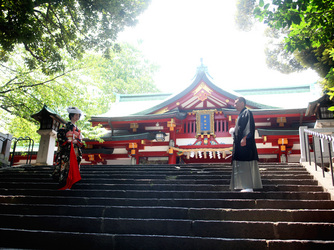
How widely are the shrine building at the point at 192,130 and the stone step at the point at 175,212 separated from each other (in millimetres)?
7385

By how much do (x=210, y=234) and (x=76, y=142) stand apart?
3.69 metres

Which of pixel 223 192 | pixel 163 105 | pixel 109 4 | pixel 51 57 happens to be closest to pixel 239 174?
pixel 223 192

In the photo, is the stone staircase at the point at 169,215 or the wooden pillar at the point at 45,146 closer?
the stone staircase at the point at 169,215

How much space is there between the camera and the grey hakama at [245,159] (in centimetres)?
525

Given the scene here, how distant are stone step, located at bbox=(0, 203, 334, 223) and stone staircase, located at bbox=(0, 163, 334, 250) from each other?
0.5 inches

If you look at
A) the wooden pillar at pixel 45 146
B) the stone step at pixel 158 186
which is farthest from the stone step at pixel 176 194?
the wooden pillar at pixel 45 146

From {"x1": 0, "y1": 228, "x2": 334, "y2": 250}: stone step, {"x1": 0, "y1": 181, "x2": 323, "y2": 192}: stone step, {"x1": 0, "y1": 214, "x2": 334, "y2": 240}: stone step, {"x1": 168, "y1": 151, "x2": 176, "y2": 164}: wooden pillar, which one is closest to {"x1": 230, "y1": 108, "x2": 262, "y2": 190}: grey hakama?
{"x1": 0, "y1": 181, "x2": 323, "y2": 192}: stone step

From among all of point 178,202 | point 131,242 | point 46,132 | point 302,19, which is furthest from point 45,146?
point 302,19

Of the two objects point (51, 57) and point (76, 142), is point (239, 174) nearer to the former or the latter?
point (76, 142)

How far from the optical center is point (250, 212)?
165 inches

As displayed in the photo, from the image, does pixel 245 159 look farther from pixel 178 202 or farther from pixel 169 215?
pixel 169 215

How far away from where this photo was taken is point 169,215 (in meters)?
4.37


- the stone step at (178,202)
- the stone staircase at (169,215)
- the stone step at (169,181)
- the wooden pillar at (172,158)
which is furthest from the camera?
the wooden pillar at (172,158)

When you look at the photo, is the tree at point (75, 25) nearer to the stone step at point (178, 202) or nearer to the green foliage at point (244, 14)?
the stone step at point (178, 202)
